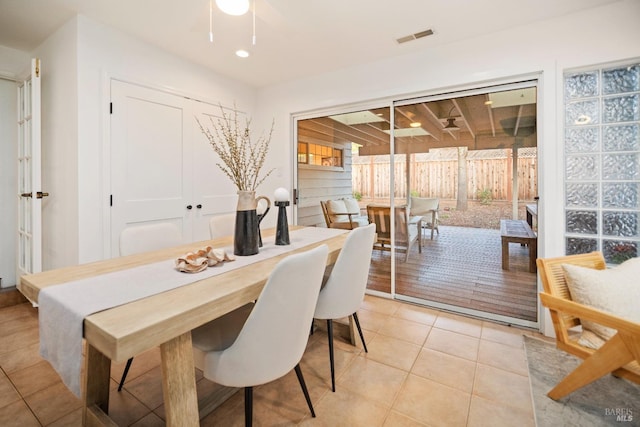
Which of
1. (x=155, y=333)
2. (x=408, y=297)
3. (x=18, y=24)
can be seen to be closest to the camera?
(x=155, y=333)

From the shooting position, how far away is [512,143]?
9.69ft

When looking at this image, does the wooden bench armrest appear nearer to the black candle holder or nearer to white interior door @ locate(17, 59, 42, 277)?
the black candle holder

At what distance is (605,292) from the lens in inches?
57.8

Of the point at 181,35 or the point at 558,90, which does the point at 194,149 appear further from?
the point at 558,90

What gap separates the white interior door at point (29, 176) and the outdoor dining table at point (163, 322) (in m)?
1.59

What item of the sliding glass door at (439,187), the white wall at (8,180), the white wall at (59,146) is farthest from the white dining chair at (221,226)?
the white wall at (8,180)

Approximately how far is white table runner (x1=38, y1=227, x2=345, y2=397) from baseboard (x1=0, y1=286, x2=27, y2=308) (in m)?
2.58

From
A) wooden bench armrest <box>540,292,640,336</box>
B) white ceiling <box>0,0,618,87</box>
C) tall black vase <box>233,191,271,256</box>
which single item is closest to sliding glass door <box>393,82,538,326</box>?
white ceiling <box>0,0,618,87</box>

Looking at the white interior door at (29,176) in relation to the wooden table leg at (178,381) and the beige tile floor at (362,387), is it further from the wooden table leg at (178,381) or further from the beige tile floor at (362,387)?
the wooden table leg at (178,381)

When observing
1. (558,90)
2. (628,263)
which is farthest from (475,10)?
(628,263)

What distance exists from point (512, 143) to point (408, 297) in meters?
1.86

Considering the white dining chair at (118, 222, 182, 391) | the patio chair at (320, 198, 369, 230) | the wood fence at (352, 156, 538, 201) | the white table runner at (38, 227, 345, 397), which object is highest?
the wood fence at (352, 156, 538, 201)

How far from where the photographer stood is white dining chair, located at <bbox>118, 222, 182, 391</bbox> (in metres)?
1.80

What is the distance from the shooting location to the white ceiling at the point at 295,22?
7.01ft
